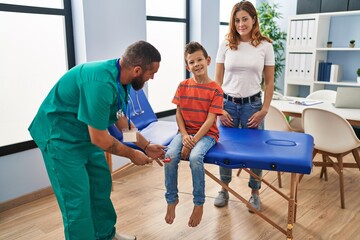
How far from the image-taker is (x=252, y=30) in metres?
2.19

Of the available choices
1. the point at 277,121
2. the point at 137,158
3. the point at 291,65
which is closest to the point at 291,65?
the point at 291,65

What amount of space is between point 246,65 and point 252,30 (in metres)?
0.23

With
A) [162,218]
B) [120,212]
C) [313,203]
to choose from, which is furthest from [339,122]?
[120,212]

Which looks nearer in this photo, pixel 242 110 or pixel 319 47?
pixel 242 110

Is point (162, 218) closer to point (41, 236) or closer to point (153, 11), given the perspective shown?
point (41, 236)

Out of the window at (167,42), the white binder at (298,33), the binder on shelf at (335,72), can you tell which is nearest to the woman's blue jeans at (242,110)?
the window at (167,42)

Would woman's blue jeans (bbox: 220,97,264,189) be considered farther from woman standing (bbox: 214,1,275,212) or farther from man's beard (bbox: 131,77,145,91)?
man's beard (bbox: 131,77,145,91)

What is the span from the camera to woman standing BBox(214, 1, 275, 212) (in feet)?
7.07

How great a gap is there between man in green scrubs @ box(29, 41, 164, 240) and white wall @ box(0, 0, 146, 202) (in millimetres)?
1098

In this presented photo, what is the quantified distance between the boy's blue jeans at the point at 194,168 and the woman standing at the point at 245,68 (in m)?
0.41

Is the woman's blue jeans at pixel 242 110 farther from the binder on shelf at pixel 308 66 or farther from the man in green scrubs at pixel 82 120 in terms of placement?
the binder on shelf at pixel 308 66

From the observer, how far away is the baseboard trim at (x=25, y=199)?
2484 mm

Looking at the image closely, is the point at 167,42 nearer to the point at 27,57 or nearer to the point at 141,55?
the point at 27,57

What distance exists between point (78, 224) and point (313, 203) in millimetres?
1812
